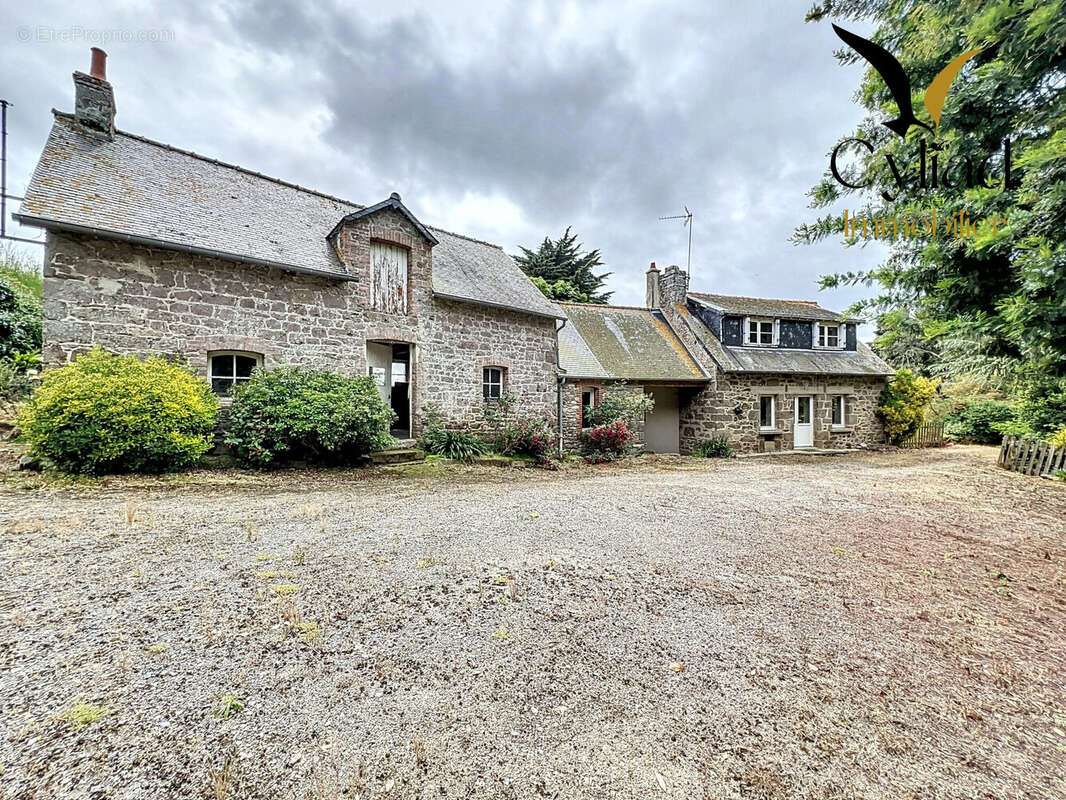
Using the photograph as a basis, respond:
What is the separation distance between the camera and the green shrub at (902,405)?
51.1 ft

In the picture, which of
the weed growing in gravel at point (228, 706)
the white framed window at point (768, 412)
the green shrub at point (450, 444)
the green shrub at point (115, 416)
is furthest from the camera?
the white framed window at point (768, 412)

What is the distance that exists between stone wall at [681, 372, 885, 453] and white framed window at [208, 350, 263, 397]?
40.5 ft

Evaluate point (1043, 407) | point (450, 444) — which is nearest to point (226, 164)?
point (450, 444)

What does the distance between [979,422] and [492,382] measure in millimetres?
18376

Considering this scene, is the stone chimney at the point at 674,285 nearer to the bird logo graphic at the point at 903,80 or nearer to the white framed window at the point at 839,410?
the white framed window at the point at 839,410

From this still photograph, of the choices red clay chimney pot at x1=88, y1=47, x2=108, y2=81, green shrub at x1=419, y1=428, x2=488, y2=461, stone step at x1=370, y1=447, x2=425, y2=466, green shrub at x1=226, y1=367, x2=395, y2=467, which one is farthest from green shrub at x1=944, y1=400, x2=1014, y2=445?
red clay chimney pot at x1=88, y1=47, x2=108, y2=81

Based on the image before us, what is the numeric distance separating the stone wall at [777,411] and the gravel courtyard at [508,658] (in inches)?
354

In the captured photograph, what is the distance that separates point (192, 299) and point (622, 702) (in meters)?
8.66

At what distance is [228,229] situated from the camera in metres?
7.85

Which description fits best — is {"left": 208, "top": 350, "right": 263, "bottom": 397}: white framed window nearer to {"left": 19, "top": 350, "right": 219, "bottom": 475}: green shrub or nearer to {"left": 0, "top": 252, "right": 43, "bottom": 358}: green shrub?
{"left": 19, "top": 350, "right": 219, "bottom": 475}: green shrub

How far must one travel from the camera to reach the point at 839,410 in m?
15.5

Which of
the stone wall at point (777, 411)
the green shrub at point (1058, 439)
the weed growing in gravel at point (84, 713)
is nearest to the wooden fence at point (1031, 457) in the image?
the green shrub at point (1058, 439)

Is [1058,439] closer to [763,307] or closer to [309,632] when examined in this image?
[763,307]

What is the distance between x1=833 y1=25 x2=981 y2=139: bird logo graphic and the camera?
3.86 meters
